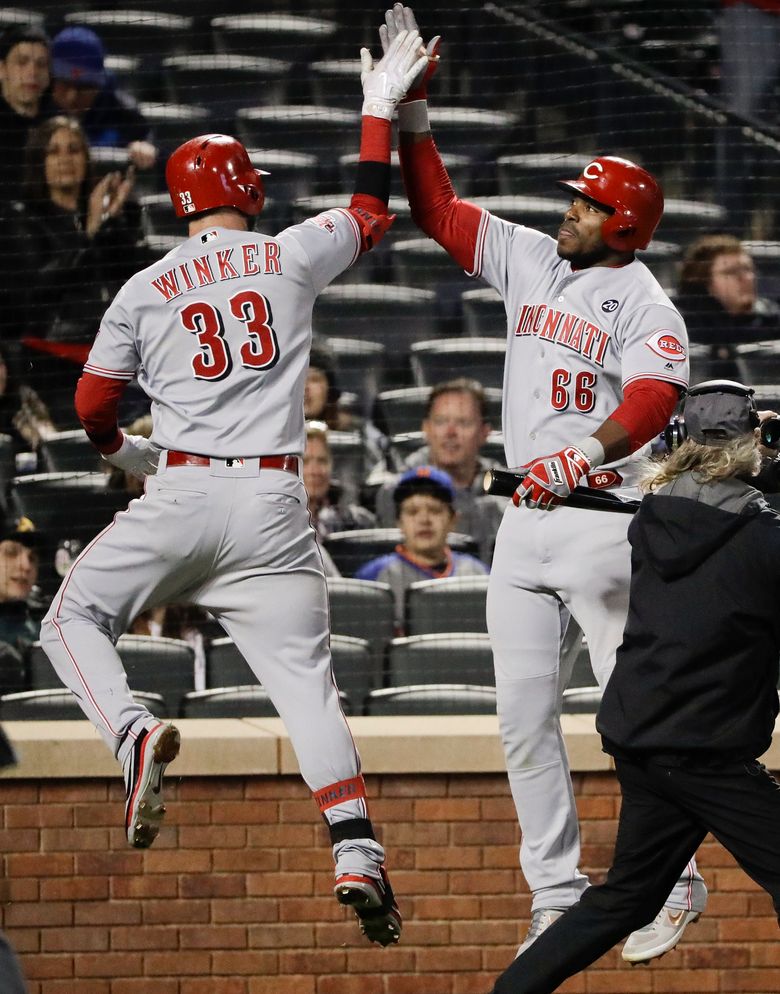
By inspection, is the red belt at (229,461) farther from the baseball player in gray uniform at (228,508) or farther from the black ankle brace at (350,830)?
the black ankle brace at (350,830)

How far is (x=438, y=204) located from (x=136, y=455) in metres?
1.10

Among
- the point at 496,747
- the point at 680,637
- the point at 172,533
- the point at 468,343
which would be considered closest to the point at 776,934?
the point at 496,747

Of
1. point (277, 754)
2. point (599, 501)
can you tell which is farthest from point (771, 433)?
point (277, 754)

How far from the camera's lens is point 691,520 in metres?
3.58

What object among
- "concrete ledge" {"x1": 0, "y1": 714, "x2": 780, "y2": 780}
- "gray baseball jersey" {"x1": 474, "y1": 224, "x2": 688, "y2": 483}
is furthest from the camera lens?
"concrete ledge" {"x1": 0, "y1": 714, "x2": 780, "y2": 780}

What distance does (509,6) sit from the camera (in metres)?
9.05

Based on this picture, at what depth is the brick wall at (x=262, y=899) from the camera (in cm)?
537

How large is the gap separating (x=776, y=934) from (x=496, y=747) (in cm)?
116

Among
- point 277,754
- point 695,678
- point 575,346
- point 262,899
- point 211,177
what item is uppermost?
point 211,177

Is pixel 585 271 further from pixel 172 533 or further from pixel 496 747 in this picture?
pixel 496 747

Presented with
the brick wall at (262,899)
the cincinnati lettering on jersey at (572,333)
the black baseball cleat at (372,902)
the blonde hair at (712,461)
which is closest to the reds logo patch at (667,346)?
the cincinnati lettering on jersey at (572,333)

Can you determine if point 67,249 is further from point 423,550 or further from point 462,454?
point 423,550

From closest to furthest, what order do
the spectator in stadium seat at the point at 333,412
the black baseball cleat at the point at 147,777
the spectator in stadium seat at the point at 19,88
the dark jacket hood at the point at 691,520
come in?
1. the dark jacket hood at the point at 691,520
2. the black baseball cleat at the point at 147,777
3. the spectator in stadium seat at the point at 333,412
4. the spectator in stadium seat at the point at 19,88

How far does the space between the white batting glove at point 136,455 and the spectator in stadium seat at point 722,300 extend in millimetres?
3399
